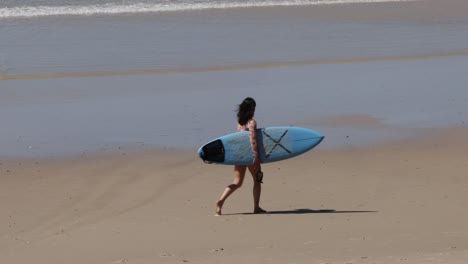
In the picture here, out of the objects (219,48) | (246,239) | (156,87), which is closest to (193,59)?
(219,48)

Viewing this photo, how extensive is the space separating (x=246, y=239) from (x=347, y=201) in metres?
1.77

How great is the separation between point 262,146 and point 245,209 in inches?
25.9

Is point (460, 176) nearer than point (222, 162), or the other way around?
point (222, 162)

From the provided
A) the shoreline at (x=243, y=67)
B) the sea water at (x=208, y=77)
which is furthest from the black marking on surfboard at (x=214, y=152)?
the shoreline at (x=243, y=67)

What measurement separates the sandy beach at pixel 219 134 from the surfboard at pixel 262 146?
50 centimetres

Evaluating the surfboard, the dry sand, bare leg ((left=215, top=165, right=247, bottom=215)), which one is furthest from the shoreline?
bare leg ((left=215, top=165, right=247, bottom=215))

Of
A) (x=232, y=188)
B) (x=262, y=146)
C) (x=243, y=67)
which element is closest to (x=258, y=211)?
(x=232, y=188)

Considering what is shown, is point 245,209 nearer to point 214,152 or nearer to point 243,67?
point 214,152

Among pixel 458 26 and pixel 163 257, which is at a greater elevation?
pixel 163 257

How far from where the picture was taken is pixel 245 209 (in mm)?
9516

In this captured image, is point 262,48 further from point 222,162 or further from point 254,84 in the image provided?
point 222,162

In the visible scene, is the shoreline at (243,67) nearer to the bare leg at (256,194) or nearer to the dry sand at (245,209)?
the dry sand at (245,209)

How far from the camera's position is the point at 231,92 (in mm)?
15430

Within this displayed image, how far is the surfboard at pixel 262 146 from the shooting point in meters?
9.20
